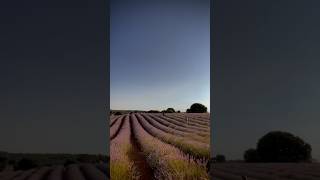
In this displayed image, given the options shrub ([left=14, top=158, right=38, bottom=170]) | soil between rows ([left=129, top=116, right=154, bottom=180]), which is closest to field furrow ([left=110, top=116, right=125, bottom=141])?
soil between rows ([left=129, top=116, right=154, bottom=180])

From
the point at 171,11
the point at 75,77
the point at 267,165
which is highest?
the point at 171,11

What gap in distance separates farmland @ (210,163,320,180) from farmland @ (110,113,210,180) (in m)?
1.47

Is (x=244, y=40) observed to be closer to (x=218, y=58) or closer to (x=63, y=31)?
(x=218, y=58)

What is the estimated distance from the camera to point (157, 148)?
921 cm

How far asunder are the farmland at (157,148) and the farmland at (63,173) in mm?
2188

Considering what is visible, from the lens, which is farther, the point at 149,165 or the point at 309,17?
the point at 309,17

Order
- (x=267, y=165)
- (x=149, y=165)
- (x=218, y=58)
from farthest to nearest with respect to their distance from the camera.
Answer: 1. (x=267, y=165)
2. (x=218, y=58)
3. (x=149, y=165)

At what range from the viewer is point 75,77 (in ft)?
40.2

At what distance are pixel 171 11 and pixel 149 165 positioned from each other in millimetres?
2282

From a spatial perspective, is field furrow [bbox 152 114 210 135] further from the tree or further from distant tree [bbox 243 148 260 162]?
Result: the tree

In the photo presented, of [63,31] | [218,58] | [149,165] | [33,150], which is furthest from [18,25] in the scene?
[149,165]

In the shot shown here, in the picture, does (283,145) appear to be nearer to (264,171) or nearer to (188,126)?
(264,171)

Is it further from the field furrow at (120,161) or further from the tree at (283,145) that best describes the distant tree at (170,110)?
the tree at (283,145)

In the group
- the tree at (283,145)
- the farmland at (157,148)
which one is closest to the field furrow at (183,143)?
the farmland at (157,148)
